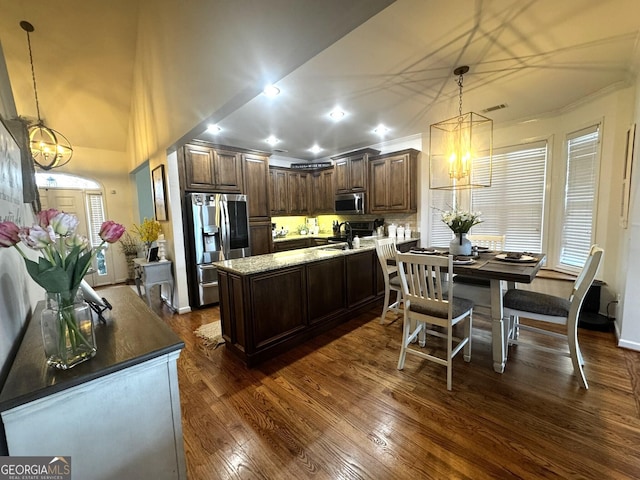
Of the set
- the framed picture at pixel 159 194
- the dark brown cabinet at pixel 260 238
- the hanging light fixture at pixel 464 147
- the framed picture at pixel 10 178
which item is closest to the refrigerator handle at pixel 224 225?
the dark brown cabinet at pixel 260 238

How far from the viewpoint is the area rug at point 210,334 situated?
2840mm

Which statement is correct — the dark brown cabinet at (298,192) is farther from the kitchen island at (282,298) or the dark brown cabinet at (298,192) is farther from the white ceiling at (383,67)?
the kitchen island at (282,298)

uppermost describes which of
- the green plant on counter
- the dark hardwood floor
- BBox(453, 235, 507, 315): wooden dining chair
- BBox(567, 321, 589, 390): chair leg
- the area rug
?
the green plant on counter

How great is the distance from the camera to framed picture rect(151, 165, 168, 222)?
371cm

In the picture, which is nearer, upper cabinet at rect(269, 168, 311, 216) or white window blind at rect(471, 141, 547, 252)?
white window blind at rect(471, 141, 547, 252)

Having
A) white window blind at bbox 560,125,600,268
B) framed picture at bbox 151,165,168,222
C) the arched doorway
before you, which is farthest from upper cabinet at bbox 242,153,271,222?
white window blind at bbox 560,125,600,268

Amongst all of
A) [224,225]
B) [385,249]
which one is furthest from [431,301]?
[224,225]

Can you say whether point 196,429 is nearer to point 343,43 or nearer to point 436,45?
point 343,43

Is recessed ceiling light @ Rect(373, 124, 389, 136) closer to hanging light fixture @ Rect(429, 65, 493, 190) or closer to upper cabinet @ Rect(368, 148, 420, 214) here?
upper cabinet @ Rect(368, 148, 420, 214)

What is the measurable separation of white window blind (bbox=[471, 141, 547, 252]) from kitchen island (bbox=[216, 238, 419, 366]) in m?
2.38

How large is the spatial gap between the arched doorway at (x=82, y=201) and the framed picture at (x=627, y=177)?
7.09m

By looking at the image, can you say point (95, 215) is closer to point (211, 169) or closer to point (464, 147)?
point (211, 169)

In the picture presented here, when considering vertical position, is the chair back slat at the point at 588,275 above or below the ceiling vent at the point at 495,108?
below

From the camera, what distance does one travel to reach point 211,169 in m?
4.00
